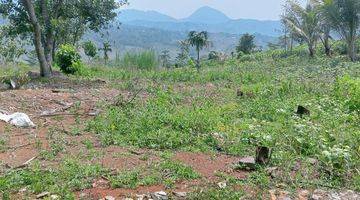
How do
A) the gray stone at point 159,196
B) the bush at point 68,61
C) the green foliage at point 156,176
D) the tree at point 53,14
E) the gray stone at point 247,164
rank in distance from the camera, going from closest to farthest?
the gray stone at point 159,196 → the green foliage at point 156,176 → the gray stone at point 247,164 → the bush at point 68,61 → the tree at point 53,14

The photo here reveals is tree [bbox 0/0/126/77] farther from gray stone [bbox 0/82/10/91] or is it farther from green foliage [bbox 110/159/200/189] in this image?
green foliage [bbox 110/159/200/189]

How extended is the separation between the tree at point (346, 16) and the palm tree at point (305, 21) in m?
3.27

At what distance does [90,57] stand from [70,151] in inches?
1097

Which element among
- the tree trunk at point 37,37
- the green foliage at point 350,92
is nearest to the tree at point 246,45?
the tree trunk at point 37,37

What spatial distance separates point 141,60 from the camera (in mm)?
21203

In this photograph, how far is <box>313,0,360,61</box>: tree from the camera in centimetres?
2941

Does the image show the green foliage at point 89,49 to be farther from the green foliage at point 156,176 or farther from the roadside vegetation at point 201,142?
the green foliage at point 156,176

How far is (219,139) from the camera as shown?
7266mm

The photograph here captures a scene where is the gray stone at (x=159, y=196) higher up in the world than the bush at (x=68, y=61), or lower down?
lower down

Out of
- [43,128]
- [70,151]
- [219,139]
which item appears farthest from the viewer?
[43,128]

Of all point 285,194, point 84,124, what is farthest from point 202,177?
point 84,124

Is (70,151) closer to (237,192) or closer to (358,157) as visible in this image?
(237,192)

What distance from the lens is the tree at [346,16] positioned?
1158 inches

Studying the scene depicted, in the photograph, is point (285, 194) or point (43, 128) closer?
point (285, 194)
